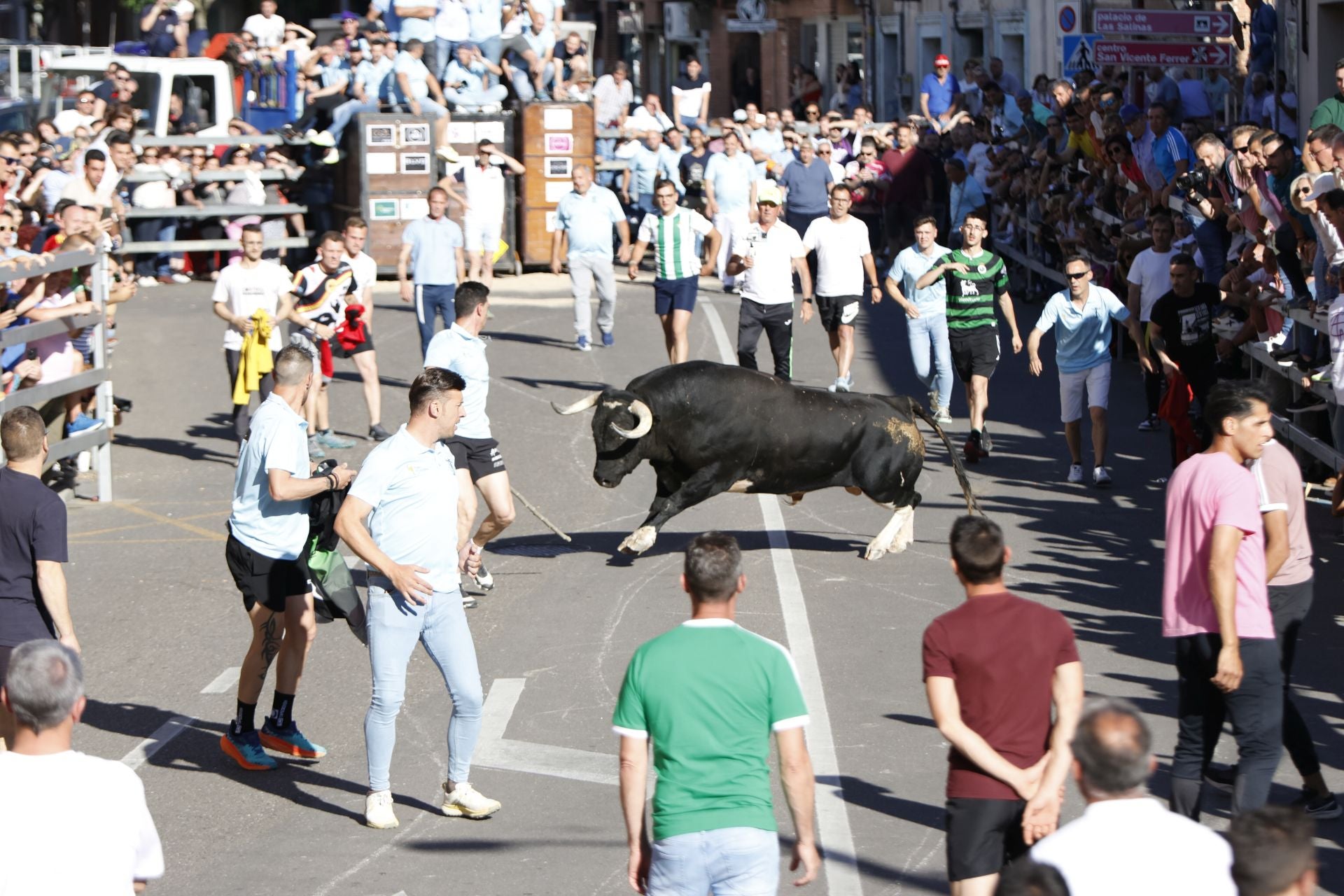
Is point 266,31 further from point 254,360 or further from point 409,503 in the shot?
point 409,503

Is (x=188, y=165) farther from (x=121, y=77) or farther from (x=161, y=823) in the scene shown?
(x=161, y=823)

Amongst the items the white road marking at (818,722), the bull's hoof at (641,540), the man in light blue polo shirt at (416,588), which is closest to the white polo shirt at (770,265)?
the white road marking at (818,722)

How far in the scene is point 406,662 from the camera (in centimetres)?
749

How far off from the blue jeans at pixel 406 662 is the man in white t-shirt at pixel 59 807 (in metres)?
2.59

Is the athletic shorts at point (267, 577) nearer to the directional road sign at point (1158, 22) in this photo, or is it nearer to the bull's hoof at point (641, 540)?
the bull's hoof at point (641, 540)

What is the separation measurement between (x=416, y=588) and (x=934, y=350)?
29.7 feet

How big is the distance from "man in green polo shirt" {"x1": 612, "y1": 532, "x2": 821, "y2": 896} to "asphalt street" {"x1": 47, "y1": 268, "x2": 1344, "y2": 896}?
1236 mm

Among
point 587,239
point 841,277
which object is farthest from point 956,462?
point 587,239

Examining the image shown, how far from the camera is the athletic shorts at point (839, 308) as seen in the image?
1658 centimetres

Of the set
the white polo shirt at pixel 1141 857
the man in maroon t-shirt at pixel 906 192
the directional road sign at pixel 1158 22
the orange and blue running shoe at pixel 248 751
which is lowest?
the orange and blue running shoe at pixel 248 751

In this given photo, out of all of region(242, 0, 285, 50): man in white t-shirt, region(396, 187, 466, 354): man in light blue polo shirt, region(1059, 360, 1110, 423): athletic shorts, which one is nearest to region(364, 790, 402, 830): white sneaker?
region(1059, 360, 1110, 423): athletic shorts

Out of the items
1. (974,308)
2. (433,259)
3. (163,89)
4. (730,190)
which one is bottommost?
(974,308)

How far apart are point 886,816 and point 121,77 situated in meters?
21.7

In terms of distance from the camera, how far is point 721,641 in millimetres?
5344
